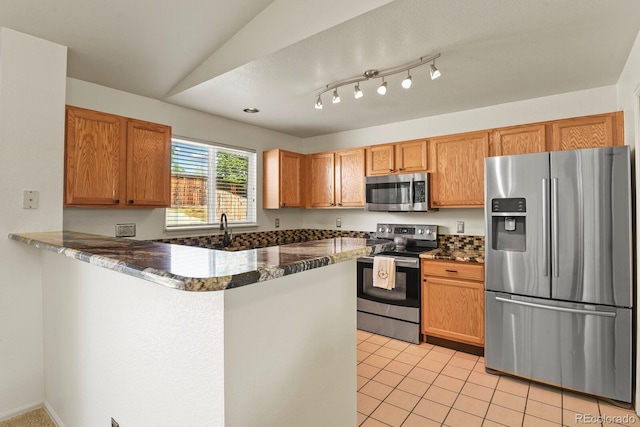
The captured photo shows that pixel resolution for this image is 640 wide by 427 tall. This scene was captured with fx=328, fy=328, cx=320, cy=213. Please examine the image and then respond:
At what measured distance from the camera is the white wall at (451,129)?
3043mm

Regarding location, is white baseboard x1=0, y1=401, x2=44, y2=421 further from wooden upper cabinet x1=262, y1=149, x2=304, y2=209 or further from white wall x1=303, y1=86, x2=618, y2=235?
white wall x1=303, y1=86, x2=618, y2=235

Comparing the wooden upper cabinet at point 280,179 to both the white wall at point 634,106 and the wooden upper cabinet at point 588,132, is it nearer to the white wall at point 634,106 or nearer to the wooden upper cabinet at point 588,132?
the wooden upper cabinet at point 588,132

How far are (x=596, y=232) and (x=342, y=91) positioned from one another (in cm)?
229

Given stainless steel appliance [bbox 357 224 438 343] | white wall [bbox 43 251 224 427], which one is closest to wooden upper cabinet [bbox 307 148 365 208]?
stainless steel appliance [bbox 357 224 438 343]

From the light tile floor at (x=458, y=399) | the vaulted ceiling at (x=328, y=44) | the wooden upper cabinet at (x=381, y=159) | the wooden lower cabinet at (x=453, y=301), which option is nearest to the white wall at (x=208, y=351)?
the light tile floor at (x=458, y=399)

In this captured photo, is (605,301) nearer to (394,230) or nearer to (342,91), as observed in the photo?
(394,230)

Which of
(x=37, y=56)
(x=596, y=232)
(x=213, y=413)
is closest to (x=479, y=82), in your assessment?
(x=596, y=232)

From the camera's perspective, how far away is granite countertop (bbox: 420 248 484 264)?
3123 millimetres

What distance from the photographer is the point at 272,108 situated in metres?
3.55

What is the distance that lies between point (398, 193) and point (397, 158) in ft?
1.40

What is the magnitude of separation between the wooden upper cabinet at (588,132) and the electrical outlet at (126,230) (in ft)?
13.0

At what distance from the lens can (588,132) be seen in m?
2.82

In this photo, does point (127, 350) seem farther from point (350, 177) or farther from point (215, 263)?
point (350, 177)

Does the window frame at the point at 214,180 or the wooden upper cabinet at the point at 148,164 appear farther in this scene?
the window frame at the point at 214,180
